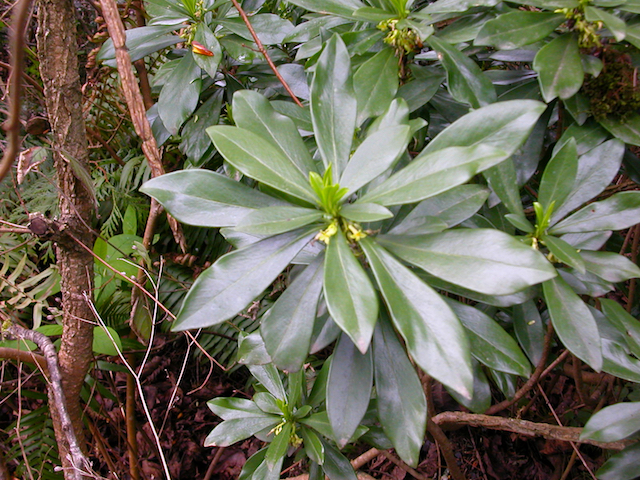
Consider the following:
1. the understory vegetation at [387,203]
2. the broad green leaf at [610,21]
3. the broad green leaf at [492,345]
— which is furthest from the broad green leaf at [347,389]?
the broad green leaf at [610,21]

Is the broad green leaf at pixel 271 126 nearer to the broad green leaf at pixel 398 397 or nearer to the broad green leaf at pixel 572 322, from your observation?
the broad green leaf at pixel 398 397

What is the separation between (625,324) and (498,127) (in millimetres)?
601

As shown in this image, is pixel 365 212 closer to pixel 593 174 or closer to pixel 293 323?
pixel 293 323

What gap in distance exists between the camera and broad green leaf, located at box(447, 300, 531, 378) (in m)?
0.90

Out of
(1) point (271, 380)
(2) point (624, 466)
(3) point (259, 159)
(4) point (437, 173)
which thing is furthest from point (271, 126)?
(2) point (624, 466)

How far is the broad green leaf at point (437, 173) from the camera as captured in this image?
0.68 metres

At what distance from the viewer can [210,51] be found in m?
1.30

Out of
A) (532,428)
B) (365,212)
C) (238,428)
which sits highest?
(365,212)

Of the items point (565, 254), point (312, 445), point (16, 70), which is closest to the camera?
point (16, 70)

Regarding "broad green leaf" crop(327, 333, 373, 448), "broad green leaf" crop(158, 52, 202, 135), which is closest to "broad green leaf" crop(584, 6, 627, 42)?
"broad green leaf" crop(327, 333, 373, 448)

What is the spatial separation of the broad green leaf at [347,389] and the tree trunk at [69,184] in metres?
0.87

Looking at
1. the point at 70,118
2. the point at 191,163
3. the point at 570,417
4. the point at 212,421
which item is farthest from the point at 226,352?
the point at 570,417

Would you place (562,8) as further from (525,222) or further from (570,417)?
(570,417)

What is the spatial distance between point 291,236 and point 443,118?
71cm
